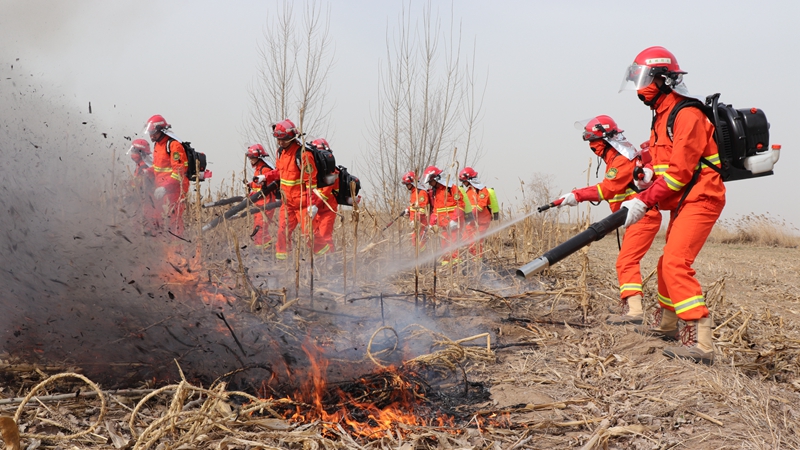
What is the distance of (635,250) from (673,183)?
135cm

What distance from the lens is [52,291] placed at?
3.19 meters

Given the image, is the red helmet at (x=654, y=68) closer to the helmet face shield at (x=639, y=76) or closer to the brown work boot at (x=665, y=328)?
the helmet face shield at (x=639, y=76)

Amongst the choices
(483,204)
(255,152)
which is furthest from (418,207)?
(483,204)

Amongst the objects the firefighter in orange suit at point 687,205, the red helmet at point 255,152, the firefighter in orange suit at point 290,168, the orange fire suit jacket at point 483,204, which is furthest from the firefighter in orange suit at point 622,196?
the red helmet at point 255,152

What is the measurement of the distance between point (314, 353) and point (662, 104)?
3.13 meters

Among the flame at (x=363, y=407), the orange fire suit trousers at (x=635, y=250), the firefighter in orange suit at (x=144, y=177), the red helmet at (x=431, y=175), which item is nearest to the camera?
the flame at (x=363, y=407)

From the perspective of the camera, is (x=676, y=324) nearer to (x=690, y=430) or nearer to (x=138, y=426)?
(x=690, y=430)

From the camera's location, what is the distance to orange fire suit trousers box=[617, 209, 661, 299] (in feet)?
16.3

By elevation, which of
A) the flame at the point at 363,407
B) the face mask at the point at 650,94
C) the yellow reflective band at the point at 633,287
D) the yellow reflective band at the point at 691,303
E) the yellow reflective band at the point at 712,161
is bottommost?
the flame at the point at 363,407

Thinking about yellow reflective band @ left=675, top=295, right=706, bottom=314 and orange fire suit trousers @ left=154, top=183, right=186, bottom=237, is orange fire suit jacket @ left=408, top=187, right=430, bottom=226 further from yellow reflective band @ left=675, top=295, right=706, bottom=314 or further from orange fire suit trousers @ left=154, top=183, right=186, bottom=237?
orange fire suit trousers @ left=154, top=183, right=186, bottom=237

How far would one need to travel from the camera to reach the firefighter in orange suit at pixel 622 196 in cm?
500

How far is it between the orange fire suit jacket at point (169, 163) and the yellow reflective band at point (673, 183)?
24.0ft

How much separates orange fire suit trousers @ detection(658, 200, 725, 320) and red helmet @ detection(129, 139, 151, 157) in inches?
362

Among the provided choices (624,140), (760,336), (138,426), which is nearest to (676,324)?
(760,336)
